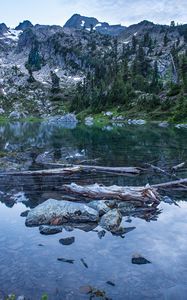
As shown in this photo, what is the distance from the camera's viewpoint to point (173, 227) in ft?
71.5

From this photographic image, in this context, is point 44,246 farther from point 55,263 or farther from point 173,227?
point 173,227

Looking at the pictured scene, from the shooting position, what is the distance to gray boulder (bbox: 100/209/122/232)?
21344mm

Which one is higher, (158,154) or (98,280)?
(98,280)

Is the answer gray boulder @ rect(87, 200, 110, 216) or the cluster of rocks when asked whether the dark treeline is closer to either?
gray boulder @ rect(87, 200, 110, 216)

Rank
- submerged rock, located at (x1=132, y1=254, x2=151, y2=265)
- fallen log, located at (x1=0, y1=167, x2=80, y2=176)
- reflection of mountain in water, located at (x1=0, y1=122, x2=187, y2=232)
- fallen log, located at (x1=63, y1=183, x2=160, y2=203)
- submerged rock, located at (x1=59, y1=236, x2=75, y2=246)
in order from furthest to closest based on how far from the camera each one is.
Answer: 1. fallen log, located at (x1=0, y1=167, x2=80, y2=176)
2. reflection of mountain in water, located at (x1=0, y1=122, x2=187, y2=232)
3. fallen log, located at (x1=63, y1=183, x2=160, y2=203)
4. submerged rock, located at (x1=59, y1=236, x2=75, y2=246)
5. submerged rock, located at (x1=132, y1=254, x2=151, y2=265)

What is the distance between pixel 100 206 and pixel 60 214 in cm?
275

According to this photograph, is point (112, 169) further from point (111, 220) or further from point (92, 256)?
point (92, 256)

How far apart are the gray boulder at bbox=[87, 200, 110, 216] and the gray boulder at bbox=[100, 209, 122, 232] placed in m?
0.89

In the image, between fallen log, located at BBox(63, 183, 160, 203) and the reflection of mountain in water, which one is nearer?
fallen log, located at BBox(63, 183, 160, 203)

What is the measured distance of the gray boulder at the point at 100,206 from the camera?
2342 cm

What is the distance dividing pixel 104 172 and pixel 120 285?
71.4ft

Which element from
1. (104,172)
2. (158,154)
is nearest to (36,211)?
(104,172)

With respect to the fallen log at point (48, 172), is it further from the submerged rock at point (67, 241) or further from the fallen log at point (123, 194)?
the submerged rock at point (67, 241)

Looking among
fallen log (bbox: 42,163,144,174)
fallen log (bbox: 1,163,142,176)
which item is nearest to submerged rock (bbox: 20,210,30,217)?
fallen log (bbox: 1,163,142,176)
